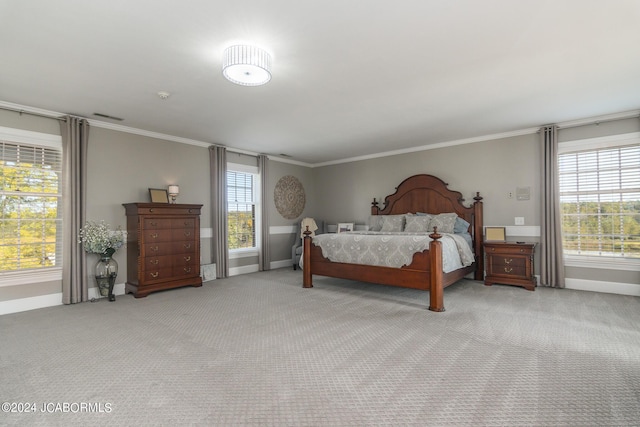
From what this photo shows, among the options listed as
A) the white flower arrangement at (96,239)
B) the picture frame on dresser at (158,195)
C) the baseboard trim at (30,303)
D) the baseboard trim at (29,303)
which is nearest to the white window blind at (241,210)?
the picture frame on dresser at (158,195)

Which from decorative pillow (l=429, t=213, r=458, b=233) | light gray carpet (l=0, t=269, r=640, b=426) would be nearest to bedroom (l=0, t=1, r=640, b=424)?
decorative pillow (l=429, t=213, r=458, b=233)

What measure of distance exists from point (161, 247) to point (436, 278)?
3.82 metres

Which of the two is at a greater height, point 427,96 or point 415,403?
point 427,96

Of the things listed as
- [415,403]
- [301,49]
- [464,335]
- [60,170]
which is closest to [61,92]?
[60,170]

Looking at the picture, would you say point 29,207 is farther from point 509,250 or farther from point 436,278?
point 509,250

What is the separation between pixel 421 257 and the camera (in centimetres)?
393

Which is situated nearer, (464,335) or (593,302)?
(464,335)

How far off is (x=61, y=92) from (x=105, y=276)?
233cm

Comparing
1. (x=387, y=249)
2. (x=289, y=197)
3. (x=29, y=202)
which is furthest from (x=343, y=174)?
(x=29, y=202)

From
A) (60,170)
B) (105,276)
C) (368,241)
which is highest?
(60,170)

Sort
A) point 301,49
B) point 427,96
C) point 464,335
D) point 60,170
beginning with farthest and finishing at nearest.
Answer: point 60,170 < point 427,96 < point 464,335 < point 301,49

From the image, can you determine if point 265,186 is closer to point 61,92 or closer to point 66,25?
point 61,92

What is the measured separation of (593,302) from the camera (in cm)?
400

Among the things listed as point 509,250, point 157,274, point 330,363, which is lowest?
point 330,363
